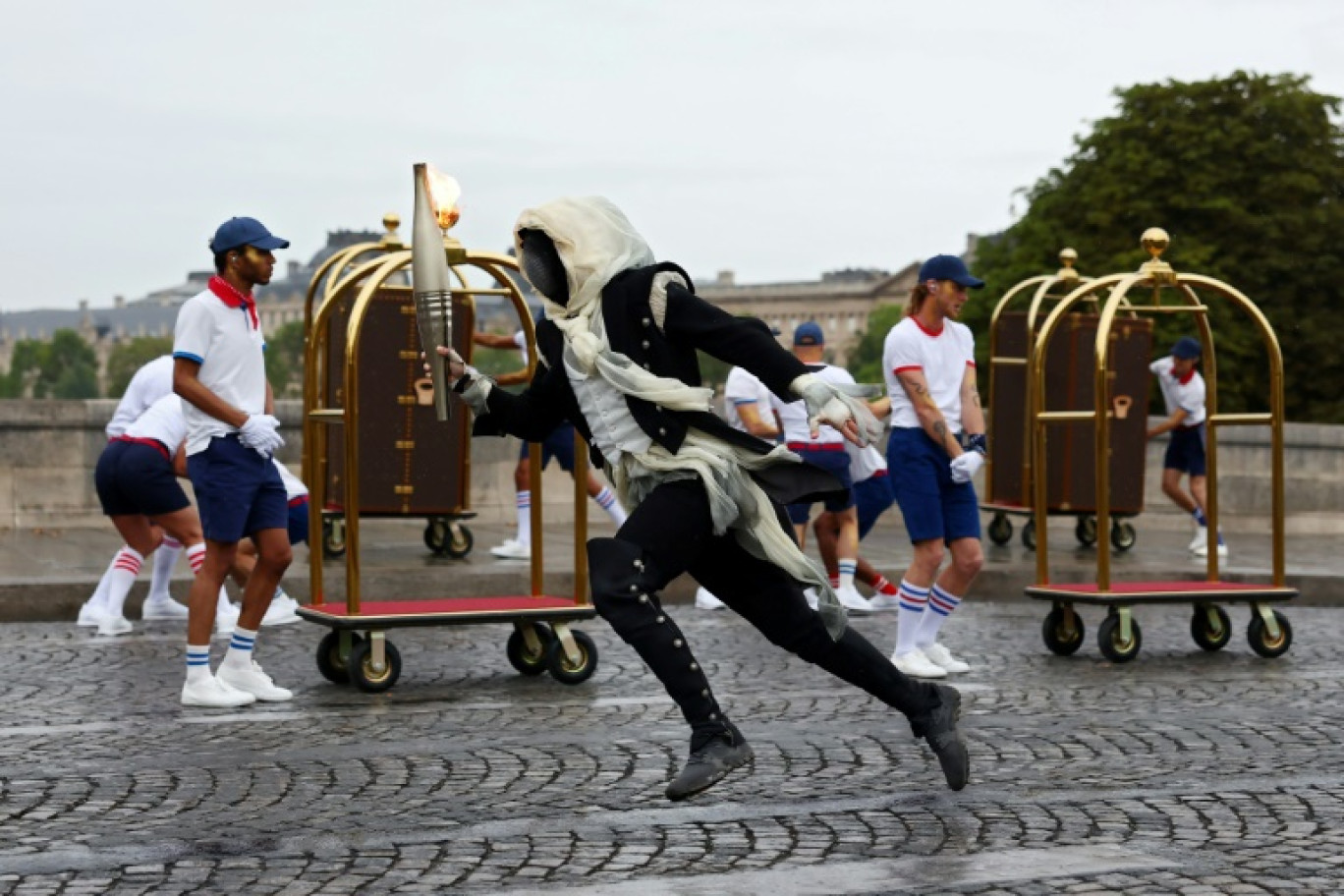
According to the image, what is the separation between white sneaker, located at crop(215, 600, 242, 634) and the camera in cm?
1123

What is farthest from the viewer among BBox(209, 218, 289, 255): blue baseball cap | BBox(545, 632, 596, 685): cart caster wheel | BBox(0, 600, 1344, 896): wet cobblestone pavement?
BBox(545, 632, 596, 685): cart caster wheel

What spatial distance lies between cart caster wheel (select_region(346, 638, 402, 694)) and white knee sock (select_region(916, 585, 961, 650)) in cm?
214

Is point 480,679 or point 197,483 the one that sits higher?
point 197,483

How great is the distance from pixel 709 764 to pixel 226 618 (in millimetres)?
5662

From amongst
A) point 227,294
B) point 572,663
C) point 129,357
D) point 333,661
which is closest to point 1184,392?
point 572,663

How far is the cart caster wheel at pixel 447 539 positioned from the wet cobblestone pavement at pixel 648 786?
458cm

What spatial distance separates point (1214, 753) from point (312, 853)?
9.79 feet

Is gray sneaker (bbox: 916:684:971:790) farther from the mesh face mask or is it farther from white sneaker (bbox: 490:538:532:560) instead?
white sneaker (bbox: 490:538:532:560)

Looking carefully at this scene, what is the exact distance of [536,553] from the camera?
962 cm

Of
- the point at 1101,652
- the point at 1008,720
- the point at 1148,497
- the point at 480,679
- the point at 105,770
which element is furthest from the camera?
the point at 1148,497

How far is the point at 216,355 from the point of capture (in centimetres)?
850

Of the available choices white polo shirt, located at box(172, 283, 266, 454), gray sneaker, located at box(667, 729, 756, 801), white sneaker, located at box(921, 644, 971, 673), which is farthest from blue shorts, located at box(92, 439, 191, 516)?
gray sneaker, located at box(667, 729, 756, 801)

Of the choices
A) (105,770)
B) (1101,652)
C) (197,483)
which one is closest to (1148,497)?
(1101,652)

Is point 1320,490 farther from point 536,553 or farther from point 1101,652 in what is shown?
point 536,553
